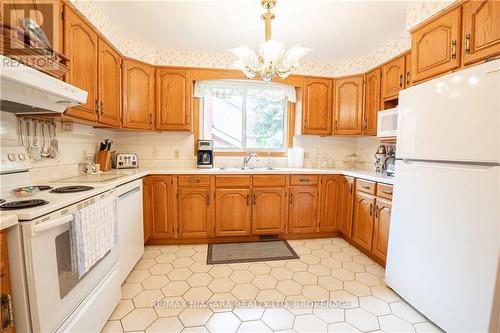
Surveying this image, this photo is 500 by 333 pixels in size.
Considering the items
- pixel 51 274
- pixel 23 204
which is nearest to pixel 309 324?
pixel 51 274

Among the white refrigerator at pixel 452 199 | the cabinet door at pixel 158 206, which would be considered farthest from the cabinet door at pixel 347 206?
the cabinet door at pixel 158 206

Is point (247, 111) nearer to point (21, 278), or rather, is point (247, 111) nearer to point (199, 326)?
point (199, 326)

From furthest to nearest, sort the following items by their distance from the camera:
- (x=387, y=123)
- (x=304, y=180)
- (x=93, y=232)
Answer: (x=304, y=180) < (x=387, y=123) < (x=93, y=232)

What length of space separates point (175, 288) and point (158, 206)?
991mm

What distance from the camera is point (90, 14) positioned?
192cm

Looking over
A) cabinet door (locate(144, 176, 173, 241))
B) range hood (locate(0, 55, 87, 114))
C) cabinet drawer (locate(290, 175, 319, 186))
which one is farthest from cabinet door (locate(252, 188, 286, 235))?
range hood (locate(0, 55, 87, 114))

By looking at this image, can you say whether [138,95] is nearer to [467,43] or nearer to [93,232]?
[93,232]

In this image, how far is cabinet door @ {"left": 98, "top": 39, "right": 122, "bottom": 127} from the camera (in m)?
2.00

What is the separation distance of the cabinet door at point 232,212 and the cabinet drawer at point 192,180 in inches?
7.1

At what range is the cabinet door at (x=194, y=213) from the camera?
255cm

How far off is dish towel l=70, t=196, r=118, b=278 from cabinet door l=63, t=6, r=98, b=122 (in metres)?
0.79

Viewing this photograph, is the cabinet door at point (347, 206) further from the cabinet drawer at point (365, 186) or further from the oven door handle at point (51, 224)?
the oven door handle at point (51, 224)

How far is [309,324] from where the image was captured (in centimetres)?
145

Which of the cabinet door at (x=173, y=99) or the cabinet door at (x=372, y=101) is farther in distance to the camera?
the cabinet door at (x=173, y=99)
